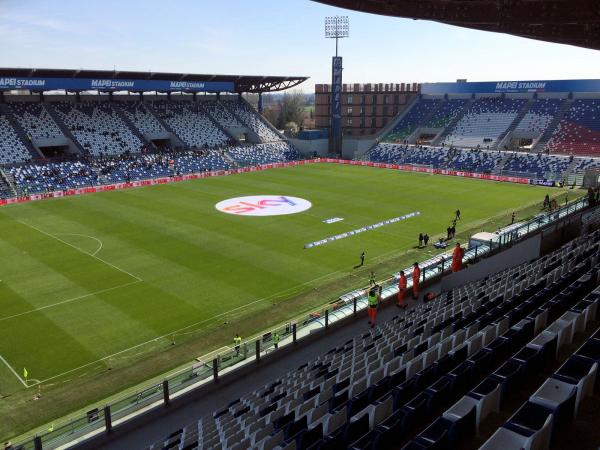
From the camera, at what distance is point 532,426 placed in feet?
19.1

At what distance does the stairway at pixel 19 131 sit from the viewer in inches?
2465

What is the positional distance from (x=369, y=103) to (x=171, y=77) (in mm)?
38590

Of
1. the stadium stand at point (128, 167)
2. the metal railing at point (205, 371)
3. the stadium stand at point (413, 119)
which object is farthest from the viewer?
the stadium stand at point (413, 119)

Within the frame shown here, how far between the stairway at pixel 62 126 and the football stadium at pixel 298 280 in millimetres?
325

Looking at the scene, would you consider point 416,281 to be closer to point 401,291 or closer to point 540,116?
point 401,291

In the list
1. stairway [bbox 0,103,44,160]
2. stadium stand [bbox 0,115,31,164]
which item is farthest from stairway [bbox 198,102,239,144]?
stadium stand [bbox 0,115,31,164]

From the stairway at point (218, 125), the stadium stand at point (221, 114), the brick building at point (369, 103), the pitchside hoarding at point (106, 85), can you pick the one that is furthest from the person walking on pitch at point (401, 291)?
the brick building at point (369, 103)

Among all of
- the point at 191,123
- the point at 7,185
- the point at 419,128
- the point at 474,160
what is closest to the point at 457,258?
the point at 7,185

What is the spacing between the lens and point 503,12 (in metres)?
21.3

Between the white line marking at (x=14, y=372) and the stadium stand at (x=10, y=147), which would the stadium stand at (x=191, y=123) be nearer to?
the stadium stand at (x=10, y=147)

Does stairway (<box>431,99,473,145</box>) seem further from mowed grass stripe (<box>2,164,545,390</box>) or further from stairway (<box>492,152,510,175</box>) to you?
mowed grass stripe (<box>2,164,545,390</box>)

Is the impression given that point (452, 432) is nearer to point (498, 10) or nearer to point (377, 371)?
point (377, 371)

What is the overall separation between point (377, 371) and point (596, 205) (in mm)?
25095

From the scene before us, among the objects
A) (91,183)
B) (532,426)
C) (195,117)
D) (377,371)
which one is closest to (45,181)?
(91,183)
